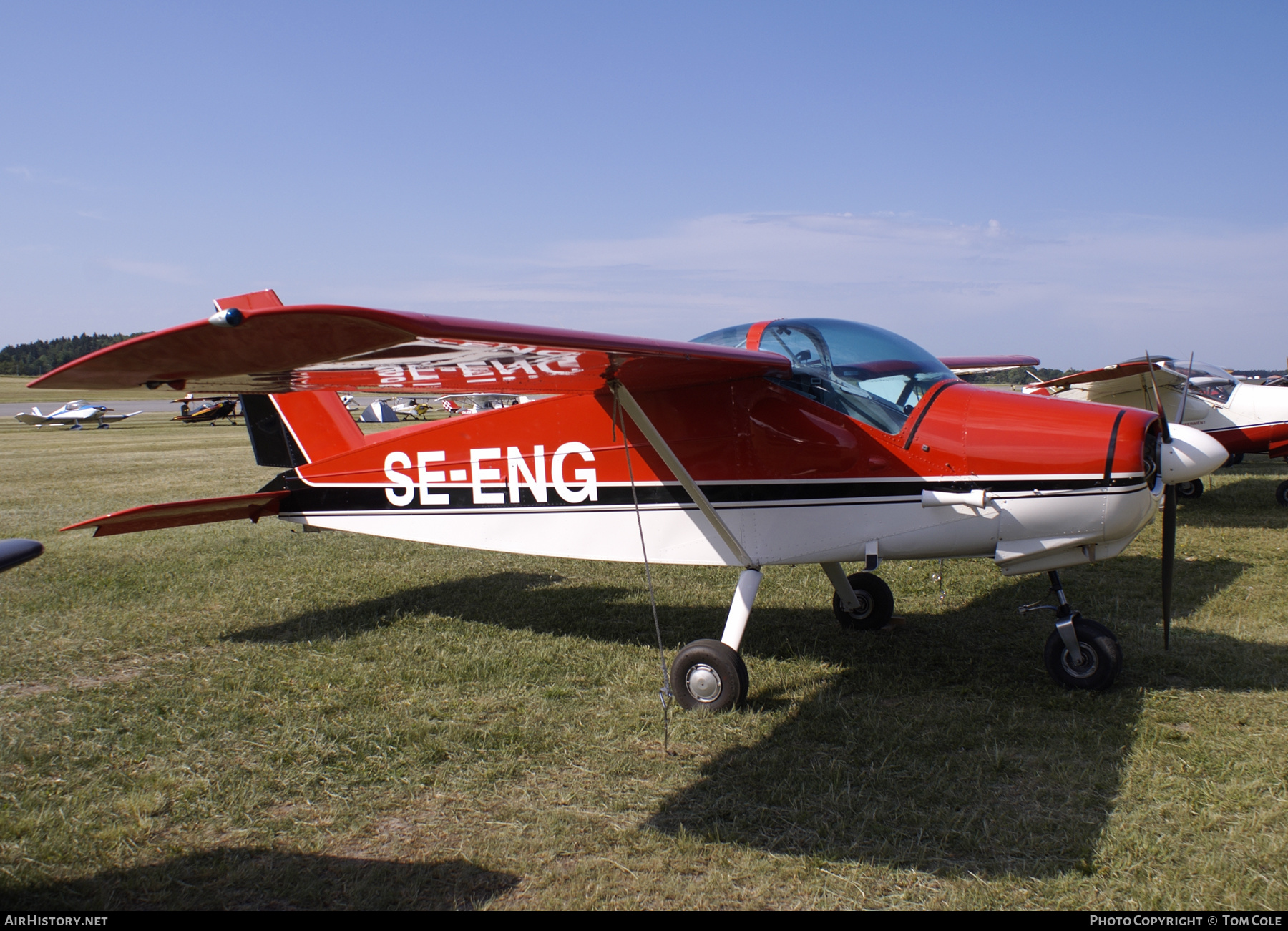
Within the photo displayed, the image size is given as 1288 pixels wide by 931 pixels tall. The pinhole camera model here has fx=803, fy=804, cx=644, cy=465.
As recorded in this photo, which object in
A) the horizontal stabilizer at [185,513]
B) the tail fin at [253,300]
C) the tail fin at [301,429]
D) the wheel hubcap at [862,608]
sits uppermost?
the tail fin at [253,300]

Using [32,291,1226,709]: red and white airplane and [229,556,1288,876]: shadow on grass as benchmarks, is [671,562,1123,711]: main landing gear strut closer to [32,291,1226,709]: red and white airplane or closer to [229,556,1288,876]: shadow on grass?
[32,291,1226,709]: red and white airplane

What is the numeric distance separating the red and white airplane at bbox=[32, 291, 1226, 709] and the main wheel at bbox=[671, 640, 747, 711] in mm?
11

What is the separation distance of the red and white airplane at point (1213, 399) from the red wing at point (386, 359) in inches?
384

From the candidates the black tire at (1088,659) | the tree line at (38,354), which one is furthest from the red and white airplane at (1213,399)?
the tree line at (38,354)

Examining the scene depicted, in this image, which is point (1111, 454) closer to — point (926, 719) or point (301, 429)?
point (926, 719)

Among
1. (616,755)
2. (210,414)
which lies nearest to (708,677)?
(616,755)

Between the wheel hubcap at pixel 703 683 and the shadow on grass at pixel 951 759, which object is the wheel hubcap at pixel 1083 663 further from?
the wheel hubcap at pixel 703 683

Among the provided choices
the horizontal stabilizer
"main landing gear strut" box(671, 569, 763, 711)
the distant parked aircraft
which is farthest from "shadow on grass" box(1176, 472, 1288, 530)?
the distant parked aircraft

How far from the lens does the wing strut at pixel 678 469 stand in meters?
4.23

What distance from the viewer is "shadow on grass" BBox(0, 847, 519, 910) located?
2783 mm

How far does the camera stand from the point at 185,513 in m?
5.76

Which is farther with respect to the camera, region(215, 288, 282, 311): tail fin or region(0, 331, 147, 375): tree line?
region(0, 331, 147, 375): tree line
